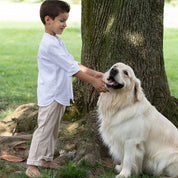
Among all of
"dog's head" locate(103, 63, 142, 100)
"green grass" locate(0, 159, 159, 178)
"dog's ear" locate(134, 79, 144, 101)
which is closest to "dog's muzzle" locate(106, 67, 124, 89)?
"dog's head" locate(103, 63, 142, 100)

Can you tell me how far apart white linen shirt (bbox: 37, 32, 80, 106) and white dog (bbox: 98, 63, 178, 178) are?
0.54 m

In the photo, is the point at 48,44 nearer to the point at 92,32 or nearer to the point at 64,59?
the point at 64,59

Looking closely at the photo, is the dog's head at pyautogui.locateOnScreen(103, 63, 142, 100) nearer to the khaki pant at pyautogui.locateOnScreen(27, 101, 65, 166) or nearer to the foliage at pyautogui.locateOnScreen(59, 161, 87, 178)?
the khaki pant at pyautogui.locateOnScreen(27, 101, 65, 166)

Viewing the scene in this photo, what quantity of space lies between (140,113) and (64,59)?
1.26 meters

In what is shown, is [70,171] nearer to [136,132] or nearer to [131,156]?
[131,156]

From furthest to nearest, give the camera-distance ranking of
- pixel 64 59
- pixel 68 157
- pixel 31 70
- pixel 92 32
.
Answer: pixel 31 70
pixel 92 32
pixel 68 157
pixel 64 59

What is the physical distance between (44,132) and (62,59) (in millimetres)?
996

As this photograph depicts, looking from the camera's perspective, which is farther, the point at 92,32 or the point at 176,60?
the point at 176,60

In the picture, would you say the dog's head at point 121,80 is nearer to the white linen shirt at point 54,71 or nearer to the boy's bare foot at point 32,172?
the white linen shirt at point 54,71

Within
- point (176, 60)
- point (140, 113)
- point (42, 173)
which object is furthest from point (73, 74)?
point (176, 60)

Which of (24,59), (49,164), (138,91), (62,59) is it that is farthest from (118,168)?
(24,59)

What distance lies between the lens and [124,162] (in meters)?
4.22

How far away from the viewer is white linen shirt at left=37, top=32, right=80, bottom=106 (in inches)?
152

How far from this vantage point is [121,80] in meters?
3.97
